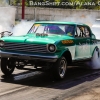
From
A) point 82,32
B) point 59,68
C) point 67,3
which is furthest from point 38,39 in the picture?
point 67,3

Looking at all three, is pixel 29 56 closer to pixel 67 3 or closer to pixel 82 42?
pixel 82 42

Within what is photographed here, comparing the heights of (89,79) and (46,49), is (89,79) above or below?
below

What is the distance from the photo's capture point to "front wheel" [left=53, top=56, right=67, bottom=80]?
28.6ft

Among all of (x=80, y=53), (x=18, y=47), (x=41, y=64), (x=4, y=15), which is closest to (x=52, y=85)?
(x=41, y=64)

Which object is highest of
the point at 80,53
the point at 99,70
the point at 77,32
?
the point at 77,32

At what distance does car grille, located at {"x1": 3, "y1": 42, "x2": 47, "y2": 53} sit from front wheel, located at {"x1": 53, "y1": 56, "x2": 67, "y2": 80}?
1.68 ft

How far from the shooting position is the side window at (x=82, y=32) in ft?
33.7

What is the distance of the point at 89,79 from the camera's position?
31.3 ft

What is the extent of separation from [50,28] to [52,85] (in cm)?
227

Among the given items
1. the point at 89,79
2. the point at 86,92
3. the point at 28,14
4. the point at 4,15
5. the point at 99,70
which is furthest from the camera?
the point at 28,14

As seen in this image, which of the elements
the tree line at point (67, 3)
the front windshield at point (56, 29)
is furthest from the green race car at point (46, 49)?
the tree line at point (67, 3)

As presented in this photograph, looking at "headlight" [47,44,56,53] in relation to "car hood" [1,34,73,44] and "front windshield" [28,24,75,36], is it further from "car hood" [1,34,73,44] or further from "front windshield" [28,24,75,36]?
"front windshield" [28,24,75,36]

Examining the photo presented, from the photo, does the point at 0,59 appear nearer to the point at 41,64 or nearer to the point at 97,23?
the point at 41,64

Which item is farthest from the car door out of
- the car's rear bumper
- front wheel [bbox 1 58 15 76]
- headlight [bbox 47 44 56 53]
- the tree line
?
the tree line
